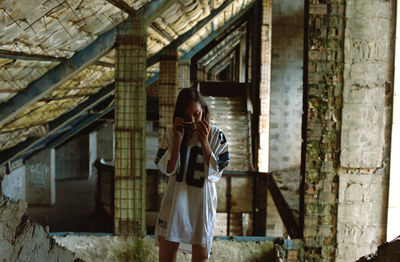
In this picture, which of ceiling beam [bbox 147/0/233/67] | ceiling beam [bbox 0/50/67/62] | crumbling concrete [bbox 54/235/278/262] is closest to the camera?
ceiling beam [bbox 0/50/67/62]

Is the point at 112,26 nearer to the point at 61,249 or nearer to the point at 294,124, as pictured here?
the point at 61,249

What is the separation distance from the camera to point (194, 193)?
3.13m

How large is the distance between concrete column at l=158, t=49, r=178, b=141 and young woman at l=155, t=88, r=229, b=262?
558 centimetres

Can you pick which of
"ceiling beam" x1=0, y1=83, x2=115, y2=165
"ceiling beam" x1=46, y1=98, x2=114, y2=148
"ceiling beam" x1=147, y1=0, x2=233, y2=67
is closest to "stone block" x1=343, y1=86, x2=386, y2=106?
"ceiling beam" x1=147, y1=0, x2=233, y2=67

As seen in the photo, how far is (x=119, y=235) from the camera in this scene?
15.2 ft

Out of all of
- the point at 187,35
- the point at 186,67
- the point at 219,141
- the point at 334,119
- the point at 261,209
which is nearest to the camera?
the point at 219,141

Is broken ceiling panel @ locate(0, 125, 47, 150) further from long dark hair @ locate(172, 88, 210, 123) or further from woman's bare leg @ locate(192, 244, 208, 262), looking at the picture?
woman's bare leg @ locate(192, 244, 208, 262)

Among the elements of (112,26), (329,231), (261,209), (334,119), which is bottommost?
(261,209)

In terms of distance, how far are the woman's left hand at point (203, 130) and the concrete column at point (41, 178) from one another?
10.6 metres

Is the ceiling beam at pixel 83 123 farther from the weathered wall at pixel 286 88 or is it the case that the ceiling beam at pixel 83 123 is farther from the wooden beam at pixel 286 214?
the wooden beam at pixel 286 214

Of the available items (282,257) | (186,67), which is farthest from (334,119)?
(186,67)

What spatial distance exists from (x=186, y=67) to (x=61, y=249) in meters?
8.97

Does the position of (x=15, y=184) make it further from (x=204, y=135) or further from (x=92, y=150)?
(x=204, y=135)

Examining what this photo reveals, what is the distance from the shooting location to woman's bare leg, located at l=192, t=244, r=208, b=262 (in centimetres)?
317
